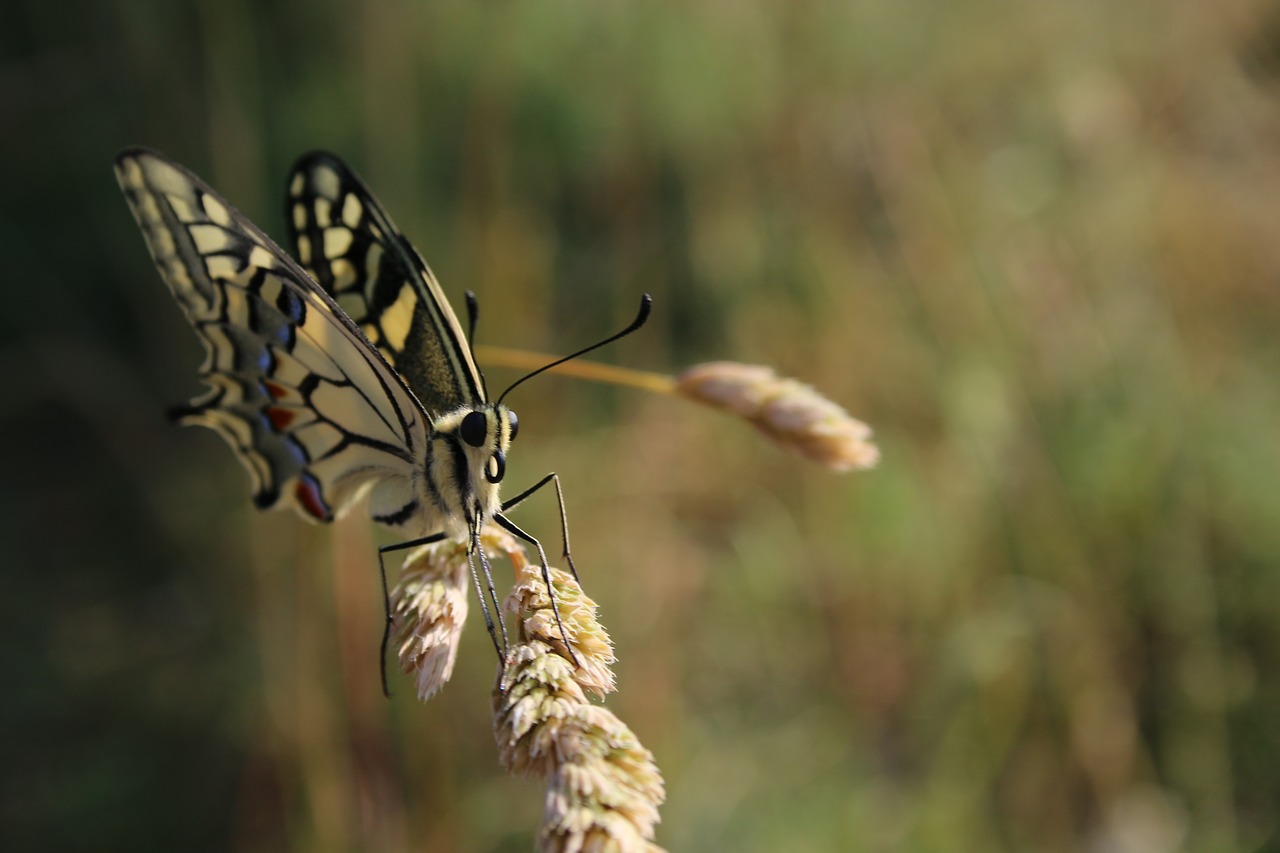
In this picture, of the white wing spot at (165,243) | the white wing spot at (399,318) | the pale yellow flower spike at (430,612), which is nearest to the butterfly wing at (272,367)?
the white wing spot at (165,243)

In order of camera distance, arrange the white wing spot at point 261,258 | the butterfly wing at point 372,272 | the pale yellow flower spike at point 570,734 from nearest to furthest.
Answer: the pale yellow flower spike at point 570,734 → the white wing spot at point 261,258 → the butterfly wing at point 372,272

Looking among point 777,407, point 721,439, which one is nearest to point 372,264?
point 777,407

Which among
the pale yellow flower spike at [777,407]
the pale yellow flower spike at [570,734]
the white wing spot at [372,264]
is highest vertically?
the white wing spot at [372,264]

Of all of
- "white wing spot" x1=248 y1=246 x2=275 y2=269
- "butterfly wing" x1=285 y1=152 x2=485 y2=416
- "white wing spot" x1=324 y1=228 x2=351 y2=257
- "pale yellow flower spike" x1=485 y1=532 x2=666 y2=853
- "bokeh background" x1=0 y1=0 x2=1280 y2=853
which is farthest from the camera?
"bokeh background" x1=0 y1=0 x2=1280 y2=853

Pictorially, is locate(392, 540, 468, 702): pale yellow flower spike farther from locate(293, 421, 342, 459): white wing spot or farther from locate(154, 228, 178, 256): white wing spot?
locate(154, 228, 178, 256): white wing spot

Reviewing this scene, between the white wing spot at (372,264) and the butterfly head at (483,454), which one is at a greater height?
the white wing spot at (372,264)

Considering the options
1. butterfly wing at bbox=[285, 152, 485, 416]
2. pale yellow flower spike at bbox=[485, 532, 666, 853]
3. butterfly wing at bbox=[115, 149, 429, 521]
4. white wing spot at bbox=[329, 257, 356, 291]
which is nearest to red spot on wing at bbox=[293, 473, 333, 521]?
butterfly wing at bbox=[115, 149, 429, 521]

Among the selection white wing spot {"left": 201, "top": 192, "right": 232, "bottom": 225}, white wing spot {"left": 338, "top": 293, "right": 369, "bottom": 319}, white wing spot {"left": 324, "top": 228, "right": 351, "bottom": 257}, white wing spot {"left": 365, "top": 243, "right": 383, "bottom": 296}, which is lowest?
white wing spot {"left": 338, "top": 293, "right": 369, "bottom": 319}

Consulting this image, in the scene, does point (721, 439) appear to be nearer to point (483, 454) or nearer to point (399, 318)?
point (399, 318)

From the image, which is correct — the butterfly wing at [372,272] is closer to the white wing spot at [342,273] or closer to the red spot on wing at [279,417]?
the white wing spot at [342,273]
